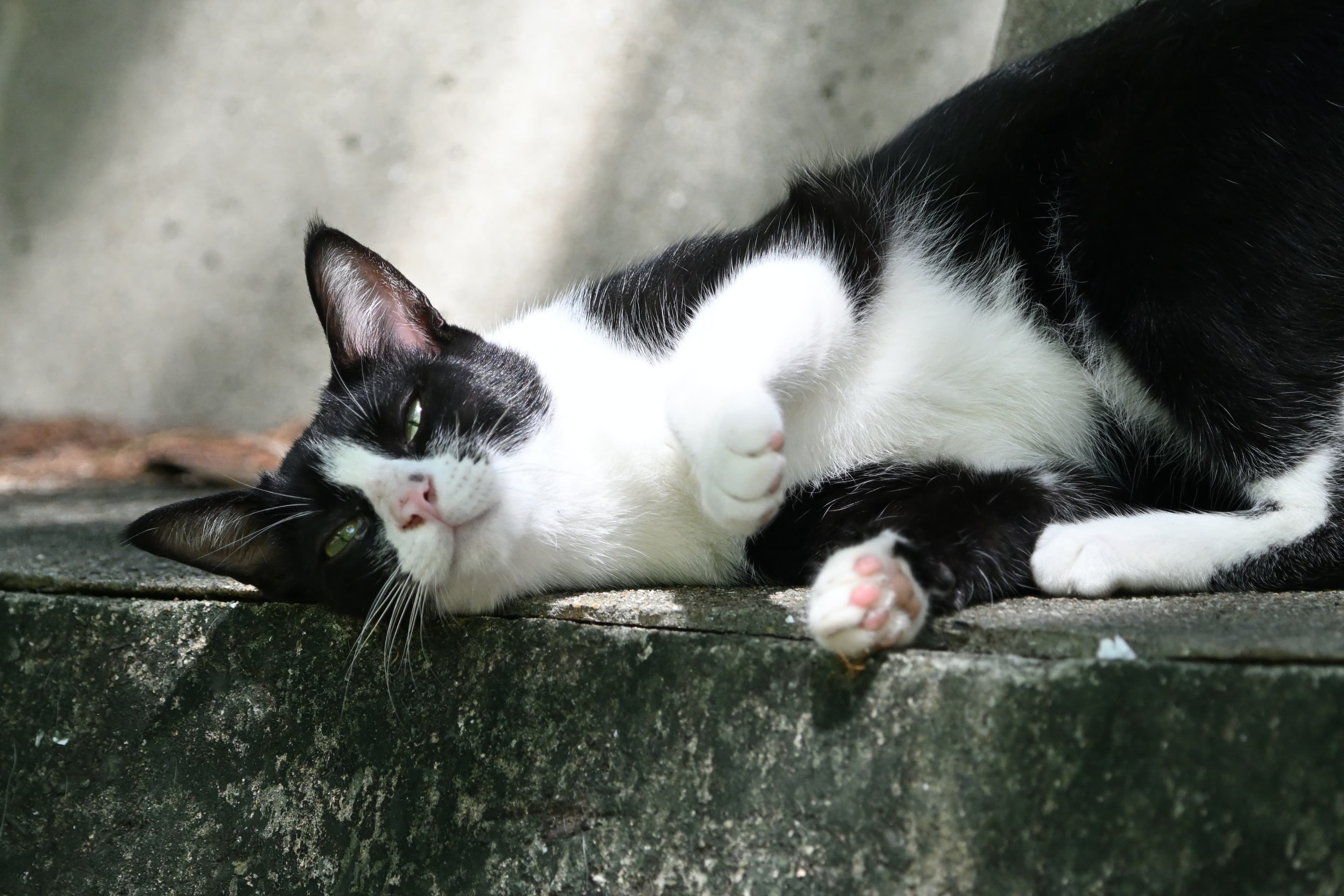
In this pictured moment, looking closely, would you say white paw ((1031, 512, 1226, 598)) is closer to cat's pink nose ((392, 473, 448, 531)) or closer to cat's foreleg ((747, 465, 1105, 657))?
cat's foreleg ((747, 465, 1105, 657))

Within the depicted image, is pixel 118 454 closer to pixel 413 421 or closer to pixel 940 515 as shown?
pixel 413 421

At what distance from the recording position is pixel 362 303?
189 centimetres

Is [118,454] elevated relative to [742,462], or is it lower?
elevated

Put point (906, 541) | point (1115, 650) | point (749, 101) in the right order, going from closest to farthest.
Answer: point (1115, 650)
point (906, 541)
point (749, 101)

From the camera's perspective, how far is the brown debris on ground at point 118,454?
125 inches

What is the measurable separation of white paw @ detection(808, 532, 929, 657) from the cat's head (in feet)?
1.88

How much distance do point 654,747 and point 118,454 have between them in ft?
9.40

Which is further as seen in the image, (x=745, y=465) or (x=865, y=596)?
(x=745, y=465)

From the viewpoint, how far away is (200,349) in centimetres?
369

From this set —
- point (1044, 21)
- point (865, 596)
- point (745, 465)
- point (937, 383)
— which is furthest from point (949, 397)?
point (1044, 21)

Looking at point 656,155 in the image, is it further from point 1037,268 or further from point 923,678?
point 923,678

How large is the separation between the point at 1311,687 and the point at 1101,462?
2.71ft

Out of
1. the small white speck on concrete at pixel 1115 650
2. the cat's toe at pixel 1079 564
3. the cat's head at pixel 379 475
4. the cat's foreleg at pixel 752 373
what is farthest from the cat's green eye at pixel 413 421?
the small white speck on concrete at pixel 1115 650

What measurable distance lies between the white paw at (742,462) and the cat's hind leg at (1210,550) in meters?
0.42
